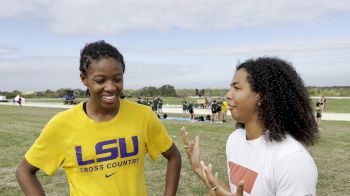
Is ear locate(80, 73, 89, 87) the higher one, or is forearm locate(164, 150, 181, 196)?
ear locate(80, 73, 89, 87)

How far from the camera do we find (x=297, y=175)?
2188 mm

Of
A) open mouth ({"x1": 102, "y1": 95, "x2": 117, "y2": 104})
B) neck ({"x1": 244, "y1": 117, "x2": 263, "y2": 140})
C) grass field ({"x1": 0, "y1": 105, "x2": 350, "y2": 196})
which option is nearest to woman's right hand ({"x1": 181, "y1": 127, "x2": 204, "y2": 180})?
neck ({"x1": 244, "y1": 117, "x2": 263, "y2": 140})

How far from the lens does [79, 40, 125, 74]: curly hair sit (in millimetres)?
Result: 2695

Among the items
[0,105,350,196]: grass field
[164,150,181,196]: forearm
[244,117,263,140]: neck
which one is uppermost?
[244,117,263,140]: neck

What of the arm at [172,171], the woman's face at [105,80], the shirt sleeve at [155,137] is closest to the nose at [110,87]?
the woman's face at [105,80]

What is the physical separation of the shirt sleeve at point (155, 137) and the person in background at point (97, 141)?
8 centimetres

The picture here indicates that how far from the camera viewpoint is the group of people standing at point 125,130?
260cm

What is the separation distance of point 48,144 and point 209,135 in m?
14.1

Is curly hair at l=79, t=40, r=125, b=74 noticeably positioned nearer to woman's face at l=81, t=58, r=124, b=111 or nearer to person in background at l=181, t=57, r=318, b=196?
woman's face at l=81, t=58, r=124, b=111

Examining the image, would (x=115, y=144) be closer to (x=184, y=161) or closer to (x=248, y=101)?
(x=248, y=101)

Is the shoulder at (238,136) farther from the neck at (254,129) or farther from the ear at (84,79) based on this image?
the ear at (84,79)

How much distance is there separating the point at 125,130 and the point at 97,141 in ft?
0.69

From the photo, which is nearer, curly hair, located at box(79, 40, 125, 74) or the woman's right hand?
curly hair, located at box(79, 40, 125, 74)

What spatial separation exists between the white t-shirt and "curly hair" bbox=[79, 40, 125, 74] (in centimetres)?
105
